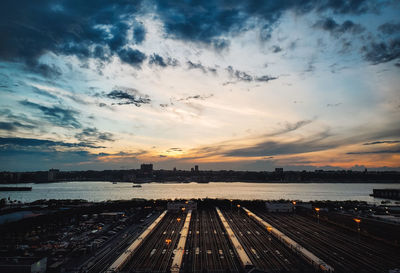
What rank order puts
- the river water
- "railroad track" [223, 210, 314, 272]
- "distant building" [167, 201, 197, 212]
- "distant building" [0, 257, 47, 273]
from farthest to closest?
the river water, "distant building" [167, 201, 197, 212], "railroad track" [223, 210, 314, 272], "distant building" [0, 257, 47, 273]

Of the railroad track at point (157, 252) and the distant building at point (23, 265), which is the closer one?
the distant building at point (23, 265)

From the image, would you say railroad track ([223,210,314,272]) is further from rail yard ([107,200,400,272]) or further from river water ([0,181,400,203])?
river water ([0,181,400,203])

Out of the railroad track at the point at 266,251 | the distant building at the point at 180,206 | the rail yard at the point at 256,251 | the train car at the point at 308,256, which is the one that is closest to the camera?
the train car at the point at 308,256

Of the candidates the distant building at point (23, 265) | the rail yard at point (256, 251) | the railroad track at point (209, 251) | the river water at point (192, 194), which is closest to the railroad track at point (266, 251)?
the rail yard at point (256, 251)

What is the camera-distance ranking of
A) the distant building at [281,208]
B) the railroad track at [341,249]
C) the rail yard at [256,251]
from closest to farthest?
1. the rail yard at [256,251]
2. the railroad track at [341,249]
3. the distant building at [281,208]

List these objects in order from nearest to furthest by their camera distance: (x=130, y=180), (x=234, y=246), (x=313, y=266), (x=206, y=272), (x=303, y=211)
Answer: (x=206, y=272), (x=313, y=266), (x=234, y=246), (x=303, y=211), (x=130, y=180)

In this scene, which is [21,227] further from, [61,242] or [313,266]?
[313,266]

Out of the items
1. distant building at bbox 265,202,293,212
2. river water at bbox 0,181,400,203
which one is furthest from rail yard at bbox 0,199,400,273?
river water at bbox 0,181,400,203

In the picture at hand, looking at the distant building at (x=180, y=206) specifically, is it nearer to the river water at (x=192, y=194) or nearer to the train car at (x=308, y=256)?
the train car at (x=308, y=256)

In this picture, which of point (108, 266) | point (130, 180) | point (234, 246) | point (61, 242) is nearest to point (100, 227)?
point (61, 242)
